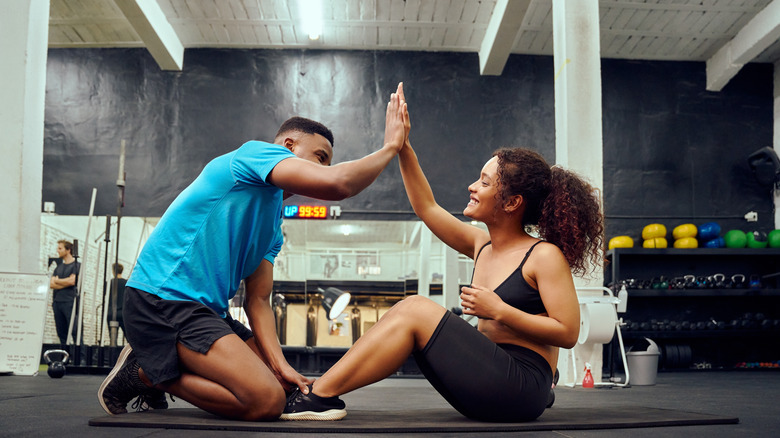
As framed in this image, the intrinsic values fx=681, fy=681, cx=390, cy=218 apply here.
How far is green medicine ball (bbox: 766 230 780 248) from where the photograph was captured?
890cm

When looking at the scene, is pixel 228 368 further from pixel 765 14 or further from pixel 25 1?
pixel 765 14

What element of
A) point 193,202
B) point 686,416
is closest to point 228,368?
point 193,202

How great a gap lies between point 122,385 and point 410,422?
3.23 feet

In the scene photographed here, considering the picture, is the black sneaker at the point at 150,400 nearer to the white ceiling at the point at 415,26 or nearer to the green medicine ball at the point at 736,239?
the white ceiling at the point at 415,26

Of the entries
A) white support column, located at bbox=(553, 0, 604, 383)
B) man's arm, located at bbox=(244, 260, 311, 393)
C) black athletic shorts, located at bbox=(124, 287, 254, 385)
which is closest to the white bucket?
white support column, located at bbox=(553, 0, 604, 383)

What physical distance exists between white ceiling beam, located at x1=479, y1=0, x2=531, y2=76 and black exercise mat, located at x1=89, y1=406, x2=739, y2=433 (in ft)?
19.3

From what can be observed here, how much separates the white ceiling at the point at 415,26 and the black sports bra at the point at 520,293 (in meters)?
6.01

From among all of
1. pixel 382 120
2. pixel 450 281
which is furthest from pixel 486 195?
pixel 382 120

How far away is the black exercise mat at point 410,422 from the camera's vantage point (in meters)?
2.00

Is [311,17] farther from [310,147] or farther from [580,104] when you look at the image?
[310,147]

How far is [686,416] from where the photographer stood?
2461 mm

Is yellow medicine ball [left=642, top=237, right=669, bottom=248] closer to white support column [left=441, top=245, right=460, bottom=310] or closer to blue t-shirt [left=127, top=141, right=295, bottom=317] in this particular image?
white support column [left=441, top=245, right=460, bottom=310]

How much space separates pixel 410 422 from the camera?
2.18m

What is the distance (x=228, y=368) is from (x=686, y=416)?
1633 mm
